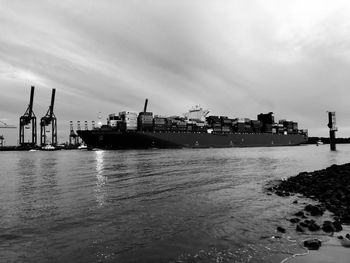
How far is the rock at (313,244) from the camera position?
24.3ft

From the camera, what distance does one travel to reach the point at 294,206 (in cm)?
1245

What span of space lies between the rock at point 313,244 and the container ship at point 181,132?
72.6m

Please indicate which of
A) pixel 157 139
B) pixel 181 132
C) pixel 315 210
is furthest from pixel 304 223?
pixel 181 132

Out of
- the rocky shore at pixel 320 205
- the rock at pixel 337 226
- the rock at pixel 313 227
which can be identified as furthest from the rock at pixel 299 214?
the rock at pixel 337 226

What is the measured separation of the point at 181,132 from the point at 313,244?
8118 cm

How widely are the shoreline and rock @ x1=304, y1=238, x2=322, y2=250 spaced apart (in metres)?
0.03

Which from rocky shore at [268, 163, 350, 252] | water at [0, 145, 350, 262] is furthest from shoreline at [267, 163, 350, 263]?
water at [0, 145, 350, 262]

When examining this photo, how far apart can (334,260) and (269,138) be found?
11684cm

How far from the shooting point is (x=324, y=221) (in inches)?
373

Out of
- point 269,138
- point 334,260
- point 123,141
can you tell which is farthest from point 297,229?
point 269,138

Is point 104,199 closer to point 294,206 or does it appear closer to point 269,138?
point 294,206

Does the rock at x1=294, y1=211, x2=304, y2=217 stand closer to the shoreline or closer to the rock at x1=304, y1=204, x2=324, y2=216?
the shoreline

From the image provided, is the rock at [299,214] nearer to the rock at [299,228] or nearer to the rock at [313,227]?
the rock at [313,227]

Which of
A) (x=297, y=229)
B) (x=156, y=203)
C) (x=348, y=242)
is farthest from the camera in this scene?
(x=156, y=203)
